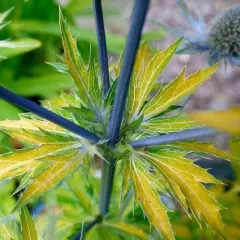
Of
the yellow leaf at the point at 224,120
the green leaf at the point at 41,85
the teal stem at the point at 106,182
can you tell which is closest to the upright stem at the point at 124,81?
the teal stem at the point at 106,182

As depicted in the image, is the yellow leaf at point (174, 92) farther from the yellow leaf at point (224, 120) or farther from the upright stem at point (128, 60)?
the yellow leaf at point (224, 120)

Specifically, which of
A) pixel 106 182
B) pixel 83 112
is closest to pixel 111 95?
pixel 83 112

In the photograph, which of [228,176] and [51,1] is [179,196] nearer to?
[228,176]

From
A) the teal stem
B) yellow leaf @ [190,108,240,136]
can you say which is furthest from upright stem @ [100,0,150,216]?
yellow leaf @ [190,108,240,136]

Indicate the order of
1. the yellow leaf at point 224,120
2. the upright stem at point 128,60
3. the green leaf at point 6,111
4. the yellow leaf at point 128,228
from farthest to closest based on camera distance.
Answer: the green leaf at point 6,111 < the yellow leaf at point 128,228 < the upright stem at point 128,60 < the yellow leaf at point 224,120

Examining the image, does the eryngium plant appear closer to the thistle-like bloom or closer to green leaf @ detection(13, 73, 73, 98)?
the thistle-like bloom

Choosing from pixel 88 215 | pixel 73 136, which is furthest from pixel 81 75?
pixel 88 215

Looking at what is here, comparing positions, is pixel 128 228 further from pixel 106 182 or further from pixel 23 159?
pixel 23 159
